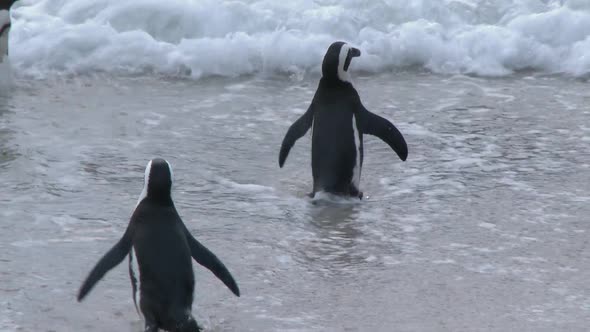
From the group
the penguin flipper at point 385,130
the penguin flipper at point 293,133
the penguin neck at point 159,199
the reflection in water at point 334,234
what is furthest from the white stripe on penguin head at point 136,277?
the penguin flipper at point 385,130

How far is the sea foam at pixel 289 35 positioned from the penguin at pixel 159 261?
11.3ft

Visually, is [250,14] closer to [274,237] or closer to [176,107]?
[176,107]

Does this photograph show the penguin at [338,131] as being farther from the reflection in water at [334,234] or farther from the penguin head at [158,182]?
the penguin head at [158,182]

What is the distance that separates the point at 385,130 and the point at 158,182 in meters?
1.62

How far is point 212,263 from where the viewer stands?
137 inches

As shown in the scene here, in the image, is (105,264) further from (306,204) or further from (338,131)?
(338,131)

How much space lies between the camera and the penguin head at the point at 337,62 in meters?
4.95

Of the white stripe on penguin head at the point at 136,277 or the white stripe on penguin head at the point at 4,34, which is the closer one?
the white stripe on penguin head at the point at 136,277

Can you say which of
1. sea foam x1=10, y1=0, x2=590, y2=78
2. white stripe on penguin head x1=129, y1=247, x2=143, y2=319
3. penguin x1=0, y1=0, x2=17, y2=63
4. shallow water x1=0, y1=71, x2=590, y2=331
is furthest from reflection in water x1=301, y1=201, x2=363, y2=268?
penguin x1=0, y1=0, x2=17, y2=63

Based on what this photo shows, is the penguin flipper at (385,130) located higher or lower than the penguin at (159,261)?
higher

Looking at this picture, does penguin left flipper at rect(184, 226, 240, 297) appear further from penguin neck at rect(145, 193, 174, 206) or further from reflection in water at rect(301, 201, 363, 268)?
reflection in water at rect(301, 201, 363, 268)

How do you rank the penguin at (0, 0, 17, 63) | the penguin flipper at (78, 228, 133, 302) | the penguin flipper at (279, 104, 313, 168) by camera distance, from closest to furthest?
the penguin flipper at (78, 228, 133, 302), the penguin flipper at (279, 104, 313, 168), the penguin at (0, 0, 17, 63)

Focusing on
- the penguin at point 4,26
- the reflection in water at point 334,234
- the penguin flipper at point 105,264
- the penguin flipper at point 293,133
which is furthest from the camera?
the penguin at point 4,26

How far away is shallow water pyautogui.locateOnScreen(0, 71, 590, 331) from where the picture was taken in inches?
145
